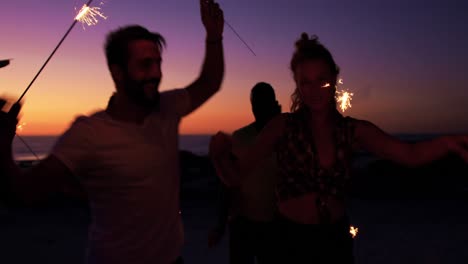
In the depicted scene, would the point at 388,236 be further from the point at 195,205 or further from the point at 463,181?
the point at 463,181

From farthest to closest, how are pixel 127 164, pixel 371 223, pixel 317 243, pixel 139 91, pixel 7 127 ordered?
pixel 371 223
pixel 317 243
pixel 139 91
pixel 127 164
pixel 7 127

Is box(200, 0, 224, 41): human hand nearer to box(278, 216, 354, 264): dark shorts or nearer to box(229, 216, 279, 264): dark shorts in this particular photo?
box(278, 216, 354, 264): dark shorts

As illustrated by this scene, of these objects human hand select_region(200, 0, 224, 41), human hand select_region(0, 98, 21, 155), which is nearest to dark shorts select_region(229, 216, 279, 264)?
human hand select_region(200, 0, 224, 41)

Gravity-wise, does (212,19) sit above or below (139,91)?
above

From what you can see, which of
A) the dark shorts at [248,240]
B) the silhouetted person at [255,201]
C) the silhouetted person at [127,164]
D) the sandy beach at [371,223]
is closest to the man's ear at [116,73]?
the silhouetted person at [127,164]

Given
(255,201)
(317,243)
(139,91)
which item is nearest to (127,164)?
(139,91)

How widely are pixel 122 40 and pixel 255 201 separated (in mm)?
2069

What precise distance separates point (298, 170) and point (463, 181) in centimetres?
1276

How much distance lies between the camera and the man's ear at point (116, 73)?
2570 millimetres

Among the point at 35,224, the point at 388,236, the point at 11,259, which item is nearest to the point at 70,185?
the point at 11,259

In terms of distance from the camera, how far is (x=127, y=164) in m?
2.40

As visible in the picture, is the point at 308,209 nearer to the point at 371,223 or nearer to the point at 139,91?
the point at 139,91

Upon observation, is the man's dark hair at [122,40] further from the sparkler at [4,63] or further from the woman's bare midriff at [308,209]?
the woman's bare midriff at [308,209]

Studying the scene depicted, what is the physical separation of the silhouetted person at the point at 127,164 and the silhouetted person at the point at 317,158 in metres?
0.53
